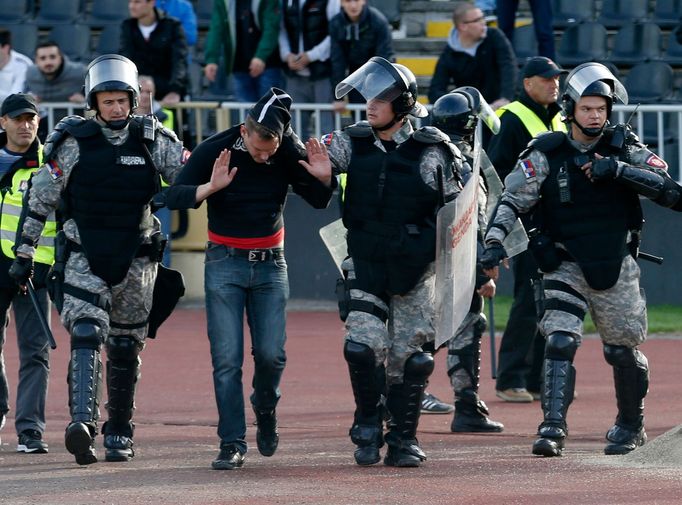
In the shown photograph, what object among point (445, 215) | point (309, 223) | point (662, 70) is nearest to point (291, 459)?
point (445, 215)

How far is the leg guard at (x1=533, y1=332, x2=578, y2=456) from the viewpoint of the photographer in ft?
28.0

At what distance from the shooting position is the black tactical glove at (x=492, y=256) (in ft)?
28.3

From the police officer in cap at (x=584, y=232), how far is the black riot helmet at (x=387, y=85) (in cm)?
77

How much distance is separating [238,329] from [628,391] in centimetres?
210

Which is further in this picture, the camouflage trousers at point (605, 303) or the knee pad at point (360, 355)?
the camouflage trousers at point (605, 303)

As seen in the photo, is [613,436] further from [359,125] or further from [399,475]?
[359,125]

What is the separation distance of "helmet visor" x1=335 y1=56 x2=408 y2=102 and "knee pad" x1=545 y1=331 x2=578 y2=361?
4.88ft

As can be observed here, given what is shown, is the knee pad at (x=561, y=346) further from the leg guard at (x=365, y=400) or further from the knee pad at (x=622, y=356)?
the leg guard at (x=365, y=400)

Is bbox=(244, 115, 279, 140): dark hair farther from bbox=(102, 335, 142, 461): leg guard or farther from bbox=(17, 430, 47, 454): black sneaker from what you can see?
bbox=(17, 430, 47, 454): black sneaker

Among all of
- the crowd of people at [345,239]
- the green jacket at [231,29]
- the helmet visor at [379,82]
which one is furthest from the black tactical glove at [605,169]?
the green jacket at [231,29]

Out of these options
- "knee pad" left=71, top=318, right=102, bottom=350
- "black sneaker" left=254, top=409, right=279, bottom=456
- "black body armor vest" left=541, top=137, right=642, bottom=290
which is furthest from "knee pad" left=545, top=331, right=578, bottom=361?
"knee pad" left=71, top=318, right=102, bottom=350

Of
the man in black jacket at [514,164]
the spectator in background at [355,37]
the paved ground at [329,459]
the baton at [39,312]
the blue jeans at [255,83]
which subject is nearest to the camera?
the paved ground at [329,459]

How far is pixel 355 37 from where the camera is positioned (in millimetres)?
14602

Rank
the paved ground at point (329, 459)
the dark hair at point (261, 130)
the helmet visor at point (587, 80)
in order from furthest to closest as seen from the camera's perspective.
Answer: the helmet visor at point (587, 80) < the dark hair at point (261, 130) < the paved ground at point (329, 459)
